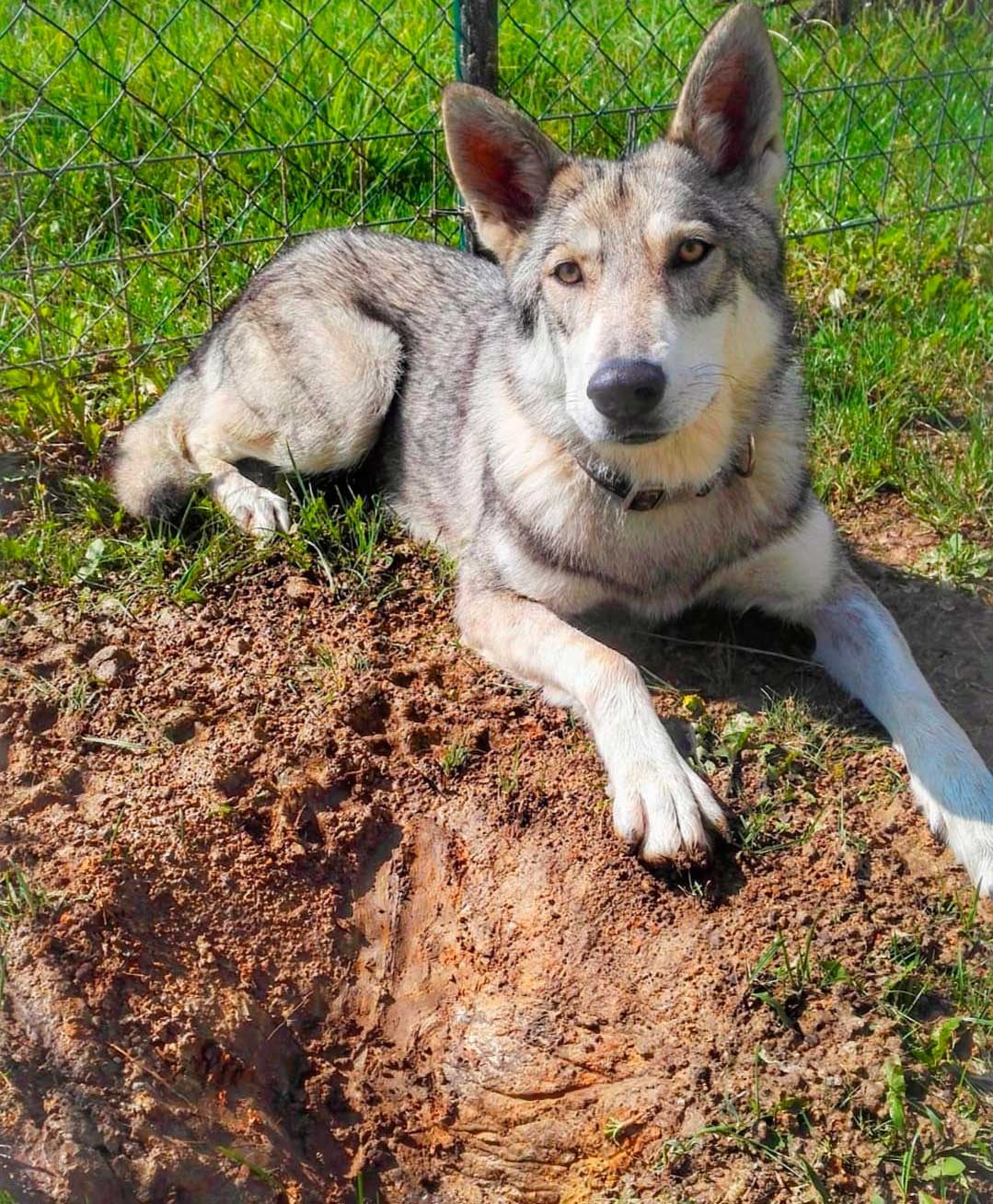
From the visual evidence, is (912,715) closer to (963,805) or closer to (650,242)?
(963,805)

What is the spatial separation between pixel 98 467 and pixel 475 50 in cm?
208

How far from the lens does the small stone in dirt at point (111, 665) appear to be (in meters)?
3.48

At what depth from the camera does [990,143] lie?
18.5 feet

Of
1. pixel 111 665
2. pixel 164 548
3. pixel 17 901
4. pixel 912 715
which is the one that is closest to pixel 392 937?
pixel 17 901

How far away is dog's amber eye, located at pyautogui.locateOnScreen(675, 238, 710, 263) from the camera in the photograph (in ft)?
9.87

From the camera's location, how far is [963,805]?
290cm

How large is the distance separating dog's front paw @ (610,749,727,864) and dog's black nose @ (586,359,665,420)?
82cm

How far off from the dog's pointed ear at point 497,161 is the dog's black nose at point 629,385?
0.78m

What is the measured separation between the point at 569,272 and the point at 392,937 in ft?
5.58

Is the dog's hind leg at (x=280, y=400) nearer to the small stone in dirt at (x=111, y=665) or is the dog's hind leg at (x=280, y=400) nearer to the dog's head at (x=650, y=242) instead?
the small stone in dirt at (x=111, y=665)

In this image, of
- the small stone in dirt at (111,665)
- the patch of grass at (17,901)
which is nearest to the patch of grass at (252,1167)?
the patch of grass at (17,901)

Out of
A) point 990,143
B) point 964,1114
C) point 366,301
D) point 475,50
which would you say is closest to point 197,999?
point 964,1114

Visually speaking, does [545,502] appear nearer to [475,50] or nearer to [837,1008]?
[837,1008]

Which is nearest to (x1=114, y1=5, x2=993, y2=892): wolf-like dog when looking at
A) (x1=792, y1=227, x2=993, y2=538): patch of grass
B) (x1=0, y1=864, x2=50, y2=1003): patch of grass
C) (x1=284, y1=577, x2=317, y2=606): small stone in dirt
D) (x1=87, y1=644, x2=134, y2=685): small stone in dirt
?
(x1=284, y1=577, x2=317, y2=606): small stone in dirt
